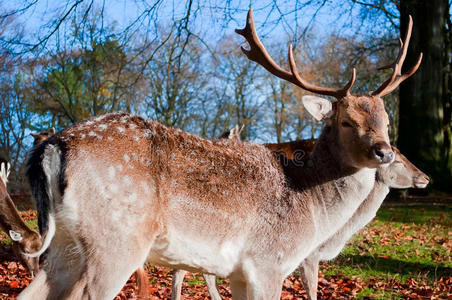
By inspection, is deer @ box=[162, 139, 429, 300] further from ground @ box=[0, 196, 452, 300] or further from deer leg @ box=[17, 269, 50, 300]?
deer leg @ box=[17, 269, 50, 300]

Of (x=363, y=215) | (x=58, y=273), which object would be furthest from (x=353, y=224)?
(x=58, y=273)

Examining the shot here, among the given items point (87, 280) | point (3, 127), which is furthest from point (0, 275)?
point (3, 127)

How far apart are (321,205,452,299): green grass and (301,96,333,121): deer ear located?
2.45 m

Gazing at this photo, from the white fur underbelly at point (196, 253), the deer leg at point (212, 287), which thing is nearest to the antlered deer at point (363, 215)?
the deer leg at point (212, 287)

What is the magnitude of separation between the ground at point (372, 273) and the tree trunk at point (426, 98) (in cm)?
421

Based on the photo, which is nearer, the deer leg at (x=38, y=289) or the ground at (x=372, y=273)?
the deer leg at (x=38, y=289)

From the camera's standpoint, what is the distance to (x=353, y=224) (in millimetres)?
5250

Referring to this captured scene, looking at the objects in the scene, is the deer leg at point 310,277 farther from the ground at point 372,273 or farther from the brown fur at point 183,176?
the brown fur at point 183,176

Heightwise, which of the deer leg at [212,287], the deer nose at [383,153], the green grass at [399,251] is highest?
the deer nose at [383,153]

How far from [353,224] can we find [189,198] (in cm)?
275

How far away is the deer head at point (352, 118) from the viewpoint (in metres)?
3.72

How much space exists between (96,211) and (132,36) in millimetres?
6974

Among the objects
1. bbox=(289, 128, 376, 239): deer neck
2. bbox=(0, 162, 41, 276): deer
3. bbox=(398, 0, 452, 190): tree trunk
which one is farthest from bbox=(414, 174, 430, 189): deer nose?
bbox=(398, 0, 452, 190): tree trunk

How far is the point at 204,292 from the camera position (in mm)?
5875
